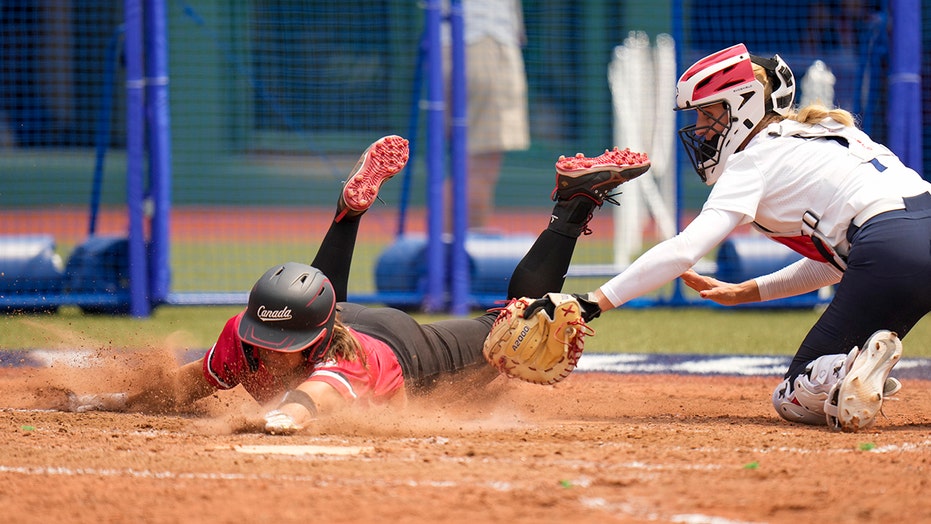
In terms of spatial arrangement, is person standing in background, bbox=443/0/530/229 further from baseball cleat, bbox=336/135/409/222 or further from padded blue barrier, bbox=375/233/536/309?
baseball cleat, bbox=336/135/409/222

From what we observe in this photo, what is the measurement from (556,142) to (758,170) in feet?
32.7

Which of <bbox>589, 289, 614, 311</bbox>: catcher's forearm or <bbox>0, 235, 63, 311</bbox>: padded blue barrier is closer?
<bbox>589, 289, 614, 311</bbox>: catcher's forearm

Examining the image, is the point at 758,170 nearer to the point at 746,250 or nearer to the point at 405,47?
the point at 746,250

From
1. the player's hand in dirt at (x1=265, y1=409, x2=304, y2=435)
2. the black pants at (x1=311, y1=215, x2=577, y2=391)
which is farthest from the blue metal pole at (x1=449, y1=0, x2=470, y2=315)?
the player's hand in dirt at (x1=265, y1=409, x2=304, y2=435)

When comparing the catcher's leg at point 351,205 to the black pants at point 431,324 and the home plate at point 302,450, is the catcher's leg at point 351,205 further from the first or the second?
the home plate at point 302,450

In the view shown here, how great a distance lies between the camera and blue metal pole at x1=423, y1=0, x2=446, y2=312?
9.55 metres

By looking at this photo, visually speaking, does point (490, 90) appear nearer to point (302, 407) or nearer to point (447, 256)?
point (447, 256)

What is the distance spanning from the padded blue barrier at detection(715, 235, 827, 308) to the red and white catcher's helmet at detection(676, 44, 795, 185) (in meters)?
5.08

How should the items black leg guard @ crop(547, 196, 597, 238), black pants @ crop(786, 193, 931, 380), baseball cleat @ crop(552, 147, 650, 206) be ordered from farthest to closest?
black leg guard @ crop(547, 196, 597, 238), baseball cleat @ crop(552, 147, 650, 206), black pants @ crop(786, 193, 931, 380)

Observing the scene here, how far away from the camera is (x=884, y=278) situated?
462 centimetres

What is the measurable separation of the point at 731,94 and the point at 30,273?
22.0 ft

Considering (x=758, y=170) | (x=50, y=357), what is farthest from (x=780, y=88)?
(x=50, y=357)

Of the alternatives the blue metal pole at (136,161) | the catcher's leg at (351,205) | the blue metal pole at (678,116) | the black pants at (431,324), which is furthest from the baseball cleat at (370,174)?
the blue metal pole at (678,116)

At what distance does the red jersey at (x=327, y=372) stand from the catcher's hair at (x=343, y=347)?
0.9 inches
